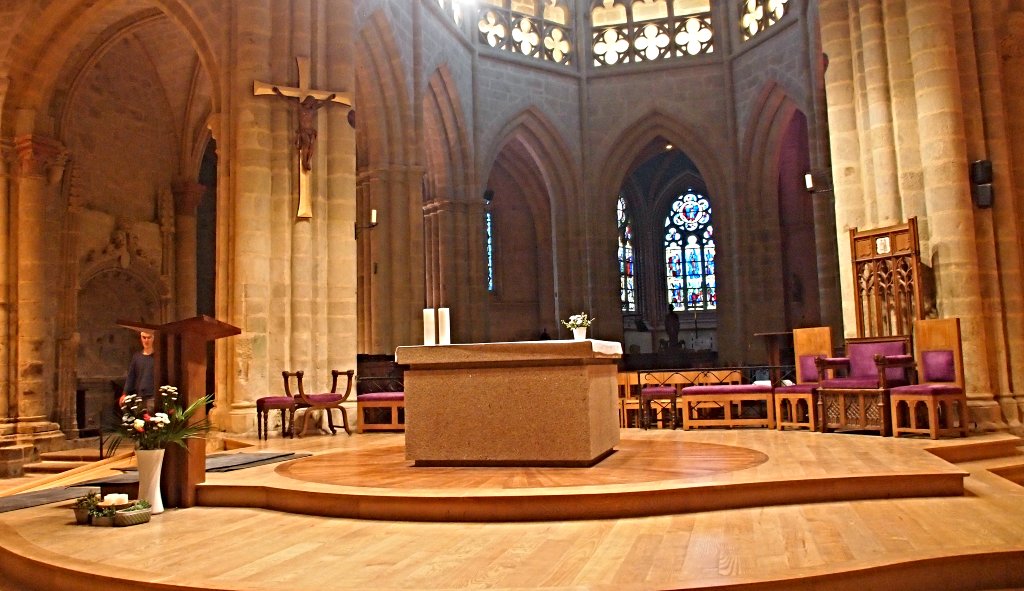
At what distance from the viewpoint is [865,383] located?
8.30 meters

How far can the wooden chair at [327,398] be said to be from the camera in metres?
9.43

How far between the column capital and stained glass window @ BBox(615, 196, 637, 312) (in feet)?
57.6

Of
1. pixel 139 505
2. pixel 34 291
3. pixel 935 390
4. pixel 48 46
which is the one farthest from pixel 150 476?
pixel 48 46

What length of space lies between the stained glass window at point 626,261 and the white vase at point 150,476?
2211cm

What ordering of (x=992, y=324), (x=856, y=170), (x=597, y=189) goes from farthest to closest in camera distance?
(x=597, y=189) → (x=856, y=170) → (x=992, y=324)

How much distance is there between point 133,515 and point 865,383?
668cm

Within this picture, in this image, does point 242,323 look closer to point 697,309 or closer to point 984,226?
point 984,226

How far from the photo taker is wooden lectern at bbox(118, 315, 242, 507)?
545cm

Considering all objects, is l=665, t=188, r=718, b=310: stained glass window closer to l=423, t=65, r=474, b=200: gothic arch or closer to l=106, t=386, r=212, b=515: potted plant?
l=423, t=65, r=474, b=200: gothic arch

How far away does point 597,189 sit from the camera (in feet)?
68.7

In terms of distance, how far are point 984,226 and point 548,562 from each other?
24.7 feet

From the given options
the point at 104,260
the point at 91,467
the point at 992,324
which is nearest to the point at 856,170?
the point at 992,324

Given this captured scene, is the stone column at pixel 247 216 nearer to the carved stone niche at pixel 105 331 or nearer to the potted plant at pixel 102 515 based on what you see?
the potted plant at pixel 102 515

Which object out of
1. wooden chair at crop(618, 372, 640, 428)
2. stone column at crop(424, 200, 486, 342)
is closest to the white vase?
wooden chair at crop(618, 372, 640, 428)
